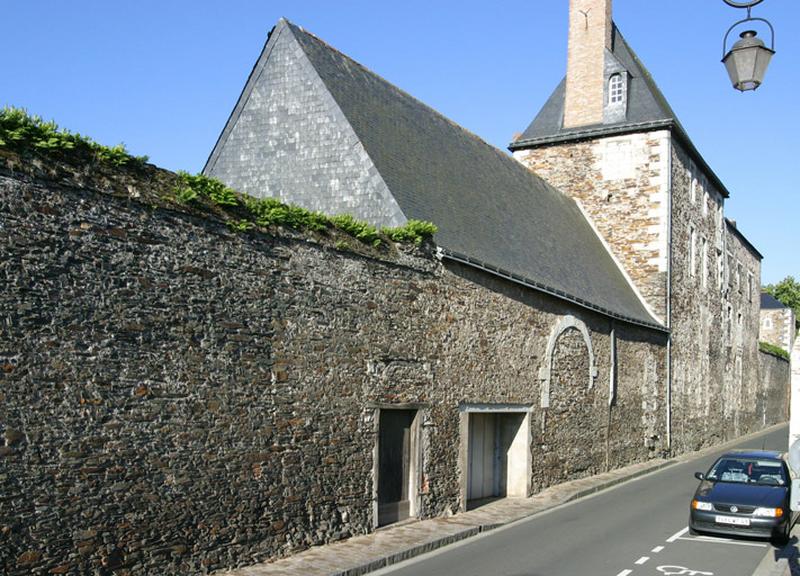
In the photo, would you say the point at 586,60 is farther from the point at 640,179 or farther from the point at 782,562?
the point at 782,562

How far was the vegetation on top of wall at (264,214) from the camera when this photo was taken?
9.66 meters

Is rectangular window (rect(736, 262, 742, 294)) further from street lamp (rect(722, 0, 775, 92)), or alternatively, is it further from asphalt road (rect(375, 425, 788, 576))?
street lamp (rect(722, 0, 775, 92))

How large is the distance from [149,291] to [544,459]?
1082cm

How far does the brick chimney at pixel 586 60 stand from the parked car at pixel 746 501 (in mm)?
16615

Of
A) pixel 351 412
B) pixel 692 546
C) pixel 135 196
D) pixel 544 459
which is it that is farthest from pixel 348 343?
pixel 544 459

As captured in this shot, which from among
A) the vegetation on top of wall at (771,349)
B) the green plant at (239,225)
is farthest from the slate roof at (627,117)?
the green plant at (239,225)

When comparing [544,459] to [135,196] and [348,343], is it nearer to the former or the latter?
[348,343]

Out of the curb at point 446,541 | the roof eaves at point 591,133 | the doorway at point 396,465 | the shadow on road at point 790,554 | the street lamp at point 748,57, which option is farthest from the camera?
the roof eaves at point 591,133

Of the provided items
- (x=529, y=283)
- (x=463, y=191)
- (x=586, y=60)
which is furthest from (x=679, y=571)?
(x=586, y=60)

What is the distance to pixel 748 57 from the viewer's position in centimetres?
759

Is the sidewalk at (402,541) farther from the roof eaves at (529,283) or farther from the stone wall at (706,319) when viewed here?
the stone wall at (706,319)

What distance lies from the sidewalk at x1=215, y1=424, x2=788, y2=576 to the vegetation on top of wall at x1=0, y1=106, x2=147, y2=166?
486cm

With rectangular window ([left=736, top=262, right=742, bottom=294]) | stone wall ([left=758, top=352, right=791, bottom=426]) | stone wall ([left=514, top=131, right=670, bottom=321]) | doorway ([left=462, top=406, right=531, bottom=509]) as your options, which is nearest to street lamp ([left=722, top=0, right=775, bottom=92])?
doorway ([left=462, top=406, right=531, bottom=509])

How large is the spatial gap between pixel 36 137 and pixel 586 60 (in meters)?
23.6
